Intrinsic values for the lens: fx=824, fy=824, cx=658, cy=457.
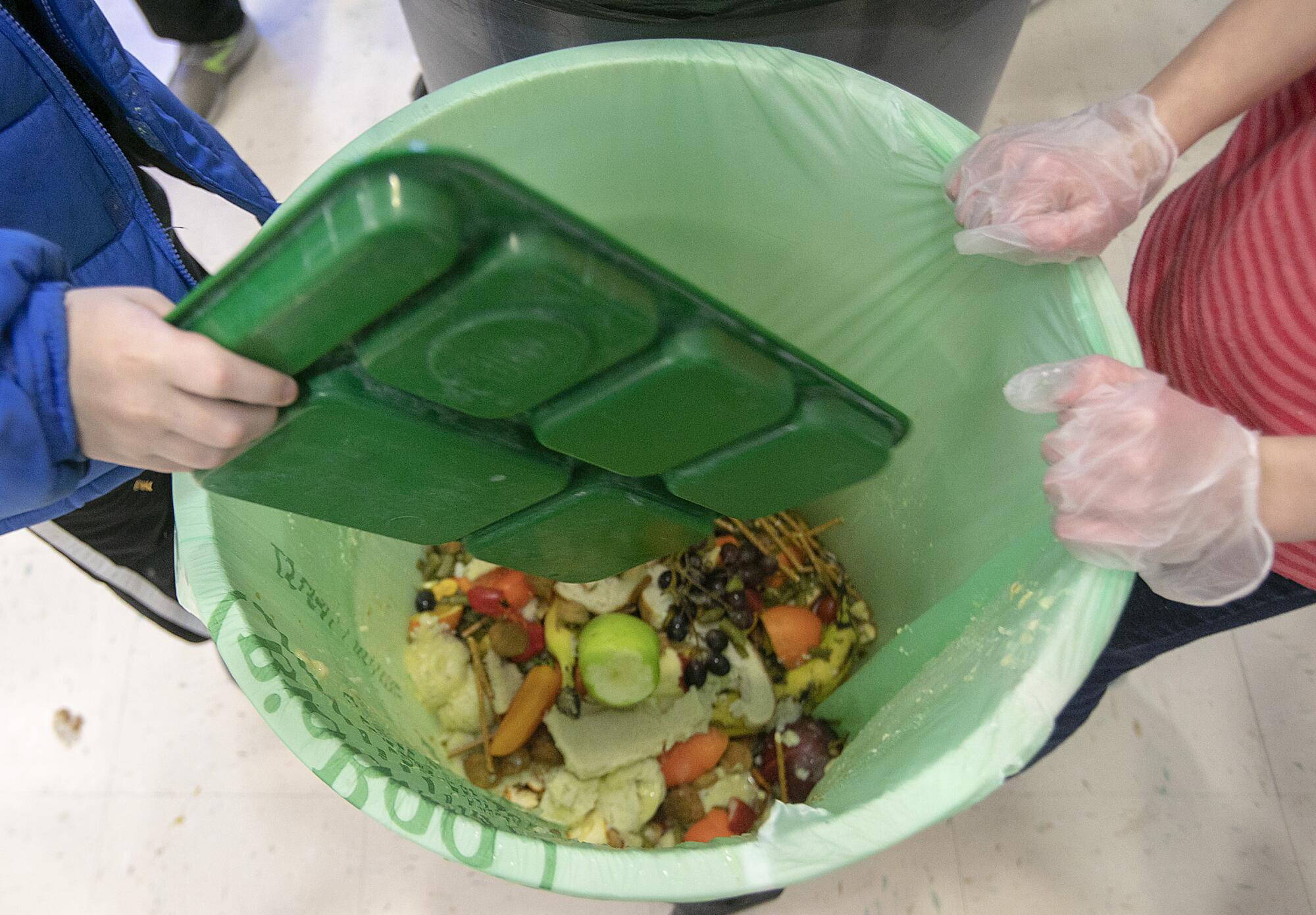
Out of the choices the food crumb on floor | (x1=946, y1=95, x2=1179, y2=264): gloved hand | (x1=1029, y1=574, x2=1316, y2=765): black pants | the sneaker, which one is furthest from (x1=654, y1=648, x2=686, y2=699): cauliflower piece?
the sneaker

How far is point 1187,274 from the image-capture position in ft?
1.90

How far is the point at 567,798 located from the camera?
74 centimetres

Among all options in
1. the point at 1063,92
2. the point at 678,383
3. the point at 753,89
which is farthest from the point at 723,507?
the point at 1063,92

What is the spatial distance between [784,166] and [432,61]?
513 millimetres

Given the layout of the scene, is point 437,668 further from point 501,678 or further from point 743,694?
point 743,694

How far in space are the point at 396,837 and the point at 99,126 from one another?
77cm

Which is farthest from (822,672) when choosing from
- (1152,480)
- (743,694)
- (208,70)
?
(208,70)

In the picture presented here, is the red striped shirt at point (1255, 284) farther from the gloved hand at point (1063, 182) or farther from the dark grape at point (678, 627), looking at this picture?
the dark grape at point (678, 627)

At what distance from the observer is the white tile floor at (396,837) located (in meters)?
0.90

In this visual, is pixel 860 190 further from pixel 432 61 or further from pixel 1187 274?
pixel 432 61

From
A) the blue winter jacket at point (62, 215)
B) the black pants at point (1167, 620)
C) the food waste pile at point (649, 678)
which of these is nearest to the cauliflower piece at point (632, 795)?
the food waste pile at point (649, 678)

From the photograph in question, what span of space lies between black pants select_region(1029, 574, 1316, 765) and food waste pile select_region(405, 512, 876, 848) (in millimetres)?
205

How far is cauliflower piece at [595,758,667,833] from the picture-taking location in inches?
28.9

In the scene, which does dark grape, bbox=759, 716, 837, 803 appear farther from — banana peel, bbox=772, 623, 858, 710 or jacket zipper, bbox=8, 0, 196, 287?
jacket zipper, bbox=8, 0, 196, 287
